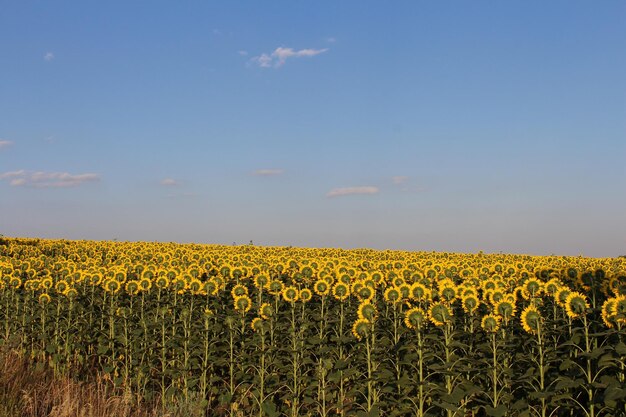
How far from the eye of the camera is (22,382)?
1070 cm

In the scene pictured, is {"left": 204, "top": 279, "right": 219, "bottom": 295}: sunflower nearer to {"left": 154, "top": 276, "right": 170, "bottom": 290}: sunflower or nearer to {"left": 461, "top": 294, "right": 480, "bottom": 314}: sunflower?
{"left": 154, "top": 276, "right": 170, "bottom": 290}: sunflower

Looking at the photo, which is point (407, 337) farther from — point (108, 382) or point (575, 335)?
point (108, 382)

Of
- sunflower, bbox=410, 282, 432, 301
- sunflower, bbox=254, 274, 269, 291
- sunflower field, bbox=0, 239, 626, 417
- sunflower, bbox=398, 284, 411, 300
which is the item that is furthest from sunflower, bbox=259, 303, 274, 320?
sunflower, bbox=410, 282, 432, 301

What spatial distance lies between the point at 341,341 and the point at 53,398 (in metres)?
5.01

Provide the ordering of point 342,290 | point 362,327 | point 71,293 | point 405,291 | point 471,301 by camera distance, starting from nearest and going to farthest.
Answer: point 362,327 < point 471,301 < point 405,291 < point 342,290 < point 71,293

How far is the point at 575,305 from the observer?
8227 millimetres

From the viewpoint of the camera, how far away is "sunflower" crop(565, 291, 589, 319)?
8148 mm

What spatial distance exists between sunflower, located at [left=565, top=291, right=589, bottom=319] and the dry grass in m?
5.59

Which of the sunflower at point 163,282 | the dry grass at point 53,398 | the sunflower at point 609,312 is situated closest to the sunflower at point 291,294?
the dry grass at point 53,398

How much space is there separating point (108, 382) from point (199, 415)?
3512mm

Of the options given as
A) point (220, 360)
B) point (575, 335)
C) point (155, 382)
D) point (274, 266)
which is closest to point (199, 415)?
point (220, 360)

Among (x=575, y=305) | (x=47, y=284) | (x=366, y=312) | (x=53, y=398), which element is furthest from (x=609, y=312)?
(x=47, y=284)

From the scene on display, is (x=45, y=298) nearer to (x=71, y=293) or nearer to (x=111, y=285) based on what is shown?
(x=71, y=293)

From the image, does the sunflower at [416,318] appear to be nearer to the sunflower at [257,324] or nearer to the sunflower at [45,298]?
the sunflower at [257,324]
